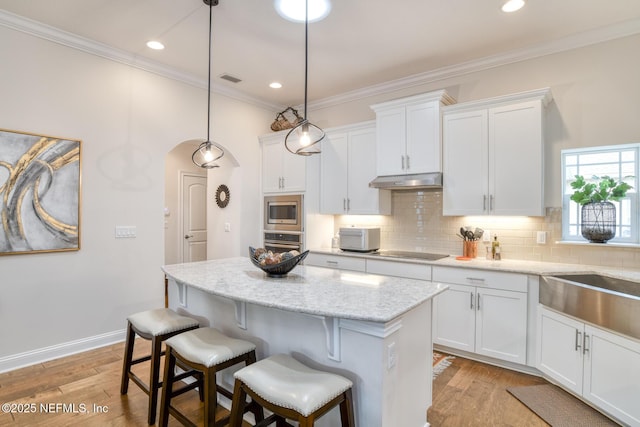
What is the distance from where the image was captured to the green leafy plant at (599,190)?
2.91 meters

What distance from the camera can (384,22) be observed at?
9.73 feet

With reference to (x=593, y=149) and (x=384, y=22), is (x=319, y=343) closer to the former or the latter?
(x=384, y=22)

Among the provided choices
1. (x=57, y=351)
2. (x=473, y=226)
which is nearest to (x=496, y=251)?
(x=473, y=226)

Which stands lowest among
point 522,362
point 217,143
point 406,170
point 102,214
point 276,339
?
point 522,362

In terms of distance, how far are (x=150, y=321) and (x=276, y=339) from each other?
0.95m

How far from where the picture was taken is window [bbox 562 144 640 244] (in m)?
3.02

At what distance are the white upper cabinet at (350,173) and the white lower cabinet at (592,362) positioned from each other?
204 cm

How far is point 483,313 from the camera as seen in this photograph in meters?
3.09

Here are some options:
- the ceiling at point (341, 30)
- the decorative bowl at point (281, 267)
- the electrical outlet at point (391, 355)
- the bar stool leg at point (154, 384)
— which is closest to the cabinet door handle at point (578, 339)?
the electrical outlet at point (391, 355)

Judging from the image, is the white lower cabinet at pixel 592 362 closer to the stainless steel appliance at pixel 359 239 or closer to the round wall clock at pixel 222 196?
the stainless steel appliance at pixel 359 239

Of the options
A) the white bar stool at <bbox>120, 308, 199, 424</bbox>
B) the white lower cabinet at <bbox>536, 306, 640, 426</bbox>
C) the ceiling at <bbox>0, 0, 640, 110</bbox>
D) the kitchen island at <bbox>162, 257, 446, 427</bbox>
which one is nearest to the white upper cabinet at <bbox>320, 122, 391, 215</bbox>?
the ceiling at <bbox>0, 0, 640, 110</bbox>

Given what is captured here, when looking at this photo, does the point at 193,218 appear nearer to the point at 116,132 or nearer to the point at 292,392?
the point at 116,132

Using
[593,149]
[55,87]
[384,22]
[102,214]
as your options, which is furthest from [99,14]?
[593,149]

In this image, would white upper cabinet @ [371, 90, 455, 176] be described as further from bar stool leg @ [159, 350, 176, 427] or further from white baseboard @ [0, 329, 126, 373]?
white baseboard @ [0, 329, 126, 373]
